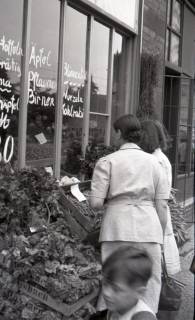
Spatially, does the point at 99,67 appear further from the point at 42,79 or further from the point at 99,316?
the point at 99,316

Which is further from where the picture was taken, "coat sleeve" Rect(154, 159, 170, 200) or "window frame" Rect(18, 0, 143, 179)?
"window frame" Rect(18, 0, 143, 179)

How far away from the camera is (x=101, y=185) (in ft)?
14.1

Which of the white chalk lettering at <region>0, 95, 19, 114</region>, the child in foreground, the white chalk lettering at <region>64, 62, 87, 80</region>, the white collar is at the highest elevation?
the white chalk lettering at <region>64, 62, 87, 80</region>

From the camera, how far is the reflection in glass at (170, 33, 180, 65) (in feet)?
33.4

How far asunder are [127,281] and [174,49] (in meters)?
8.41

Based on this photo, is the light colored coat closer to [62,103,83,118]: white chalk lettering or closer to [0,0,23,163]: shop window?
[0,0,23,163]: shop window

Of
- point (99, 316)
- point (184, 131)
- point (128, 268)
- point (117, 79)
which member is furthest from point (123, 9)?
point (128, 268)

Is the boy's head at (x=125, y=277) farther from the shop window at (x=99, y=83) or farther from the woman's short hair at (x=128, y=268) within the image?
the shop window at (x=99, y=83)

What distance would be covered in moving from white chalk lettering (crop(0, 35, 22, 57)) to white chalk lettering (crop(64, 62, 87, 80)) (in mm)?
977

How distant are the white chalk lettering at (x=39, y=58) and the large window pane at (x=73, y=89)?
0.42m

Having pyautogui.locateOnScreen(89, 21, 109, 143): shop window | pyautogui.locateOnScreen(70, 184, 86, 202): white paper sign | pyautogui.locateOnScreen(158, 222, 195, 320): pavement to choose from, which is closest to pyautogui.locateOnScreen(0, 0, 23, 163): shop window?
pyautogui.locateOnScreen(70, 184, 86, 202): white paper sign

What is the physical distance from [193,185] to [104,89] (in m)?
5.16

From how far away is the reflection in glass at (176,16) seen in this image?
10094 millimetres

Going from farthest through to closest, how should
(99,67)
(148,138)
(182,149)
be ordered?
(182,149)
(99,67)
(148,138)
